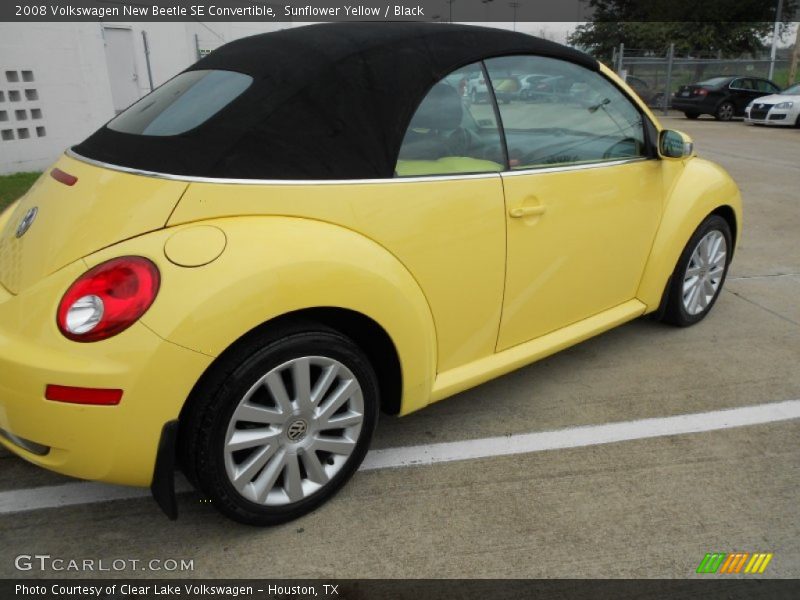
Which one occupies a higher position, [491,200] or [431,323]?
[491,200]

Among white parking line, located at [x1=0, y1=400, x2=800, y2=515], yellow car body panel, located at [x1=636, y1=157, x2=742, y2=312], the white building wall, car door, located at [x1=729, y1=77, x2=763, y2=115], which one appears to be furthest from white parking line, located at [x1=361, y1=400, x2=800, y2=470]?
car door, located at [x1=729, y1=77, x2=763, y2=115]

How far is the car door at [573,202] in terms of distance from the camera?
260cm

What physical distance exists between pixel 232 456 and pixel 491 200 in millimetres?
1304

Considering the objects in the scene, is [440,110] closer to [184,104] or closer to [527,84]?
[527,84]

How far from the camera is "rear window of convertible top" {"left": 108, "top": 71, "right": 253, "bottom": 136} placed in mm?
2211

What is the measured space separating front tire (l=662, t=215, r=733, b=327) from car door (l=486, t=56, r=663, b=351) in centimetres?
47

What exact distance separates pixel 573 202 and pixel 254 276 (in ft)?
4.94

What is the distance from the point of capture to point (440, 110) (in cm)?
240

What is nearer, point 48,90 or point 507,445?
point 507,445

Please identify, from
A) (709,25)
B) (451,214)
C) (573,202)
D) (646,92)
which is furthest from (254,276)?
(709,25)

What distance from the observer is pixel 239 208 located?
1957 millimetres

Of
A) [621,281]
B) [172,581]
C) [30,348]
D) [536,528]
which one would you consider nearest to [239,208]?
[30,348]

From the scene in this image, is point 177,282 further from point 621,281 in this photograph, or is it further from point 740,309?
point 740,309

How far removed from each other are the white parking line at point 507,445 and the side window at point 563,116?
3.81ft
